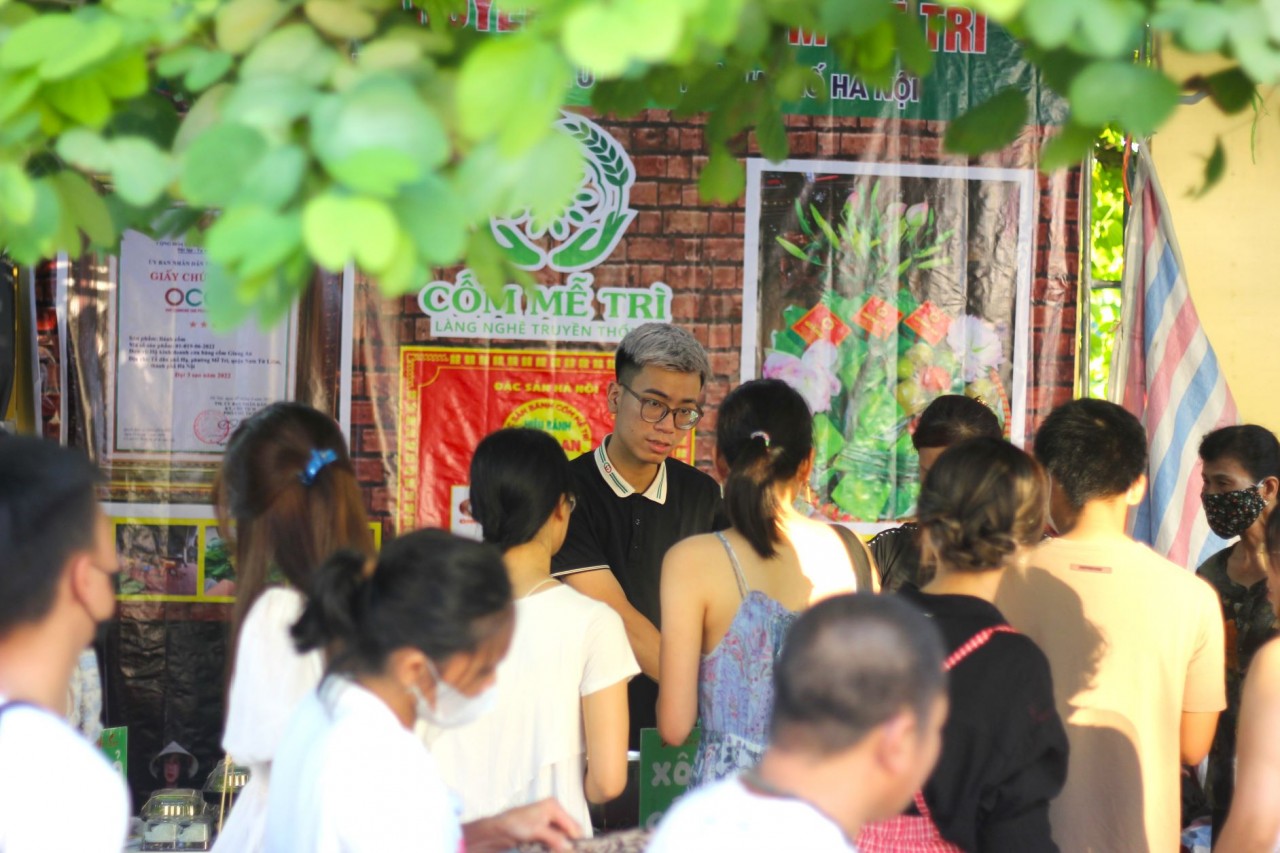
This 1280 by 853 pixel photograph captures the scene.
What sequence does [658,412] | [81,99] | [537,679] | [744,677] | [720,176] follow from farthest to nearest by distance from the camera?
[658,412]
[744,677]
[537,679]
[720,176]
[81,99]

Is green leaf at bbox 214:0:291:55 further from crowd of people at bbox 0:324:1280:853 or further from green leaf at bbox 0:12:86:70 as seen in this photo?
crowd of people at bbox 0:324:1280:853

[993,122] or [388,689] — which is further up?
[993,122]

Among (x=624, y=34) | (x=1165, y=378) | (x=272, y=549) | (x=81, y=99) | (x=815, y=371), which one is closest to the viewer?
(x=624, y=34)

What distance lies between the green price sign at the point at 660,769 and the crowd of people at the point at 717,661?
0.19 meters

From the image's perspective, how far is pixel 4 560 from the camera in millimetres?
1623

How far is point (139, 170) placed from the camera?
4.51ft

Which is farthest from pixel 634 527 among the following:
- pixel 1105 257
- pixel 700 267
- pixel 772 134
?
pixel 1105 257

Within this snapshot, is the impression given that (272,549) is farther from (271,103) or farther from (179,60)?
(271,103)

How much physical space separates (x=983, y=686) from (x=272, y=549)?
1.24 m

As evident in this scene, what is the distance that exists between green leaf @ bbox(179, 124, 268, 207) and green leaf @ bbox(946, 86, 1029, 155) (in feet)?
3.11

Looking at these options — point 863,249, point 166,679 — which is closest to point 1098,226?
point 863,249

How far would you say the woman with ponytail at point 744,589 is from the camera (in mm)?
2635

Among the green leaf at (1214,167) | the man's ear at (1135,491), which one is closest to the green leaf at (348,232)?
the green leaf at (1214,167)

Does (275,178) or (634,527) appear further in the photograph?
(634,527)
